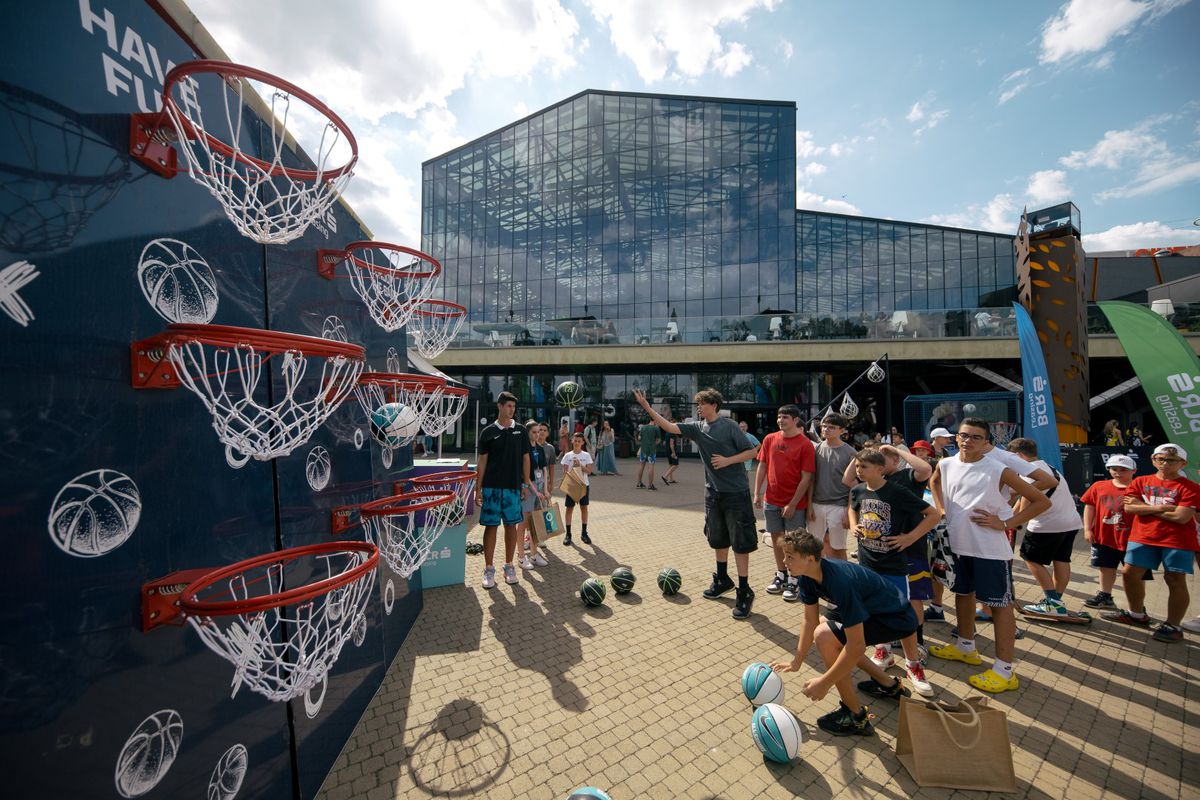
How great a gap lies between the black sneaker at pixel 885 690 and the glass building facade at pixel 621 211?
24.3 m

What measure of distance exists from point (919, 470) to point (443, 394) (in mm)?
4542

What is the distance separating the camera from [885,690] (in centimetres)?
384

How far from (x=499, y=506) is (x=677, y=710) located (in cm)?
315

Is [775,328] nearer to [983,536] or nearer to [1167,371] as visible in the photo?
[1167,371]

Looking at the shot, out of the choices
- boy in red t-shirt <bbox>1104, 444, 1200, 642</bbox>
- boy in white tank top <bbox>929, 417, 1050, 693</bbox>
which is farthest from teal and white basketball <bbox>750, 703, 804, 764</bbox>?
boy in red t-shirt <bbox>1104, 444, 1200, 642</bbox>

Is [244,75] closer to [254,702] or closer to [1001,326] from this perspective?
[254,702]

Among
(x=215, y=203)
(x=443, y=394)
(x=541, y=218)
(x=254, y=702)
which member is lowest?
(x=254, y=702)

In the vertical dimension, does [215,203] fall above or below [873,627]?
above

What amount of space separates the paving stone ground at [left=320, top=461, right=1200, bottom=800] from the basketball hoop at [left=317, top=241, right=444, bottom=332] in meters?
3.38

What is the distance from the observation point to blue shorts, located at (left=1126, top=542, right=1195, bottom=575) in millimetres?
4738

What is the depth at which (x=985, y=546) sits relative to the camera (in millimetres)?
4020

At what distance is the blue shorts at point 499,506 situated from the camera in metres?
5.98

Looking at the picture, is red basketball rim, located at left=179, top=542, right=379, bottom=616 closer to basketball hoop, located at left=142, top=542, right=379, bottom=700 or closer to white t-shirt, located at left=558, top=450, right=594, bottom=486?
basketball hoop, located at left=142, top=542, right=379, bottom=700

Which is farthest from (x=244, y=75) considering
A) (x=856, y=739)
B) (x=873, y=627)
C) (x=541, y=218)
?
(x=541, y=218)
